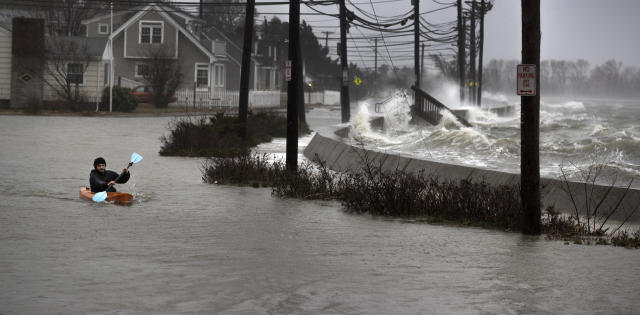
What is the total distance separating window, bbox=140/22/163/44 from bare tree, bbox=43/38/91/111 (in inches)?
451

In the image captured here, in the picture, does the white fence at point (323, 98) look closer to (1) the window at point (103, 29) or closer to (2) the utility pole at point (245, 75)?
(1) the window at point (103, 29)

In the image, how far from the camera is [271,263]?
9.24 meters

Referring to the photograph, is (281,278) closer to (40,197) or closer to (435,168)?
(40,197)

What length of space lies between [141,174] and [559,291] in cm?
1316

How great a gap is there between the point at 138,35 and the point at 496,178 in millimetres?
57805

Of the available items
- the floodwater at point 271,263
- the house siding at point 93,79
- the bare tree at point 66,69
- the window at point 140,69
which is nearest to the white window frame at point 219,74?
the window at point 140,69

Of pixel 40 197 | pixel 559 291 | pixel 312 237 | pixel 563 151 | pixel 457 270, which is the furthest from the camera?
pixel 563 151

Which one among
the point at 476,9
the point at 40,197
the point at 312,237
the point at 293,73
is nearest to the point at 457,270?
the point at 312,237

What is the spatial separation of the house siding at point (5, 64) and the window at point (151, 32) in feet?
51.0

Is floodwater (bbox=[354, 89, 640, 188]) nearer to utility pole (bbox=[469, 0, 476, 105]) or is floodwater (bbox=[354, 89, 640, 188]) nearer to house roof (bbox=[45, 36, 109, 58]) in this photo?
house roof (bbox=[45, 36, 109, 58])

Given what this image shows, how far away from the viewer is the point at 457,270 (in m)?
9.06

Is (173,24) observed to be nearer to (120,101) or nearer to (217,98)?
(217,98)

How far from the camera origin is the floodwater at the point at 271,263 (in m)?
7.39

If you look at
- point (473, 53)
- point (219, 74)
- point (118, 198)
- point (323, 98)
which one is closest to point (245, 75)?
point (118, 198)
